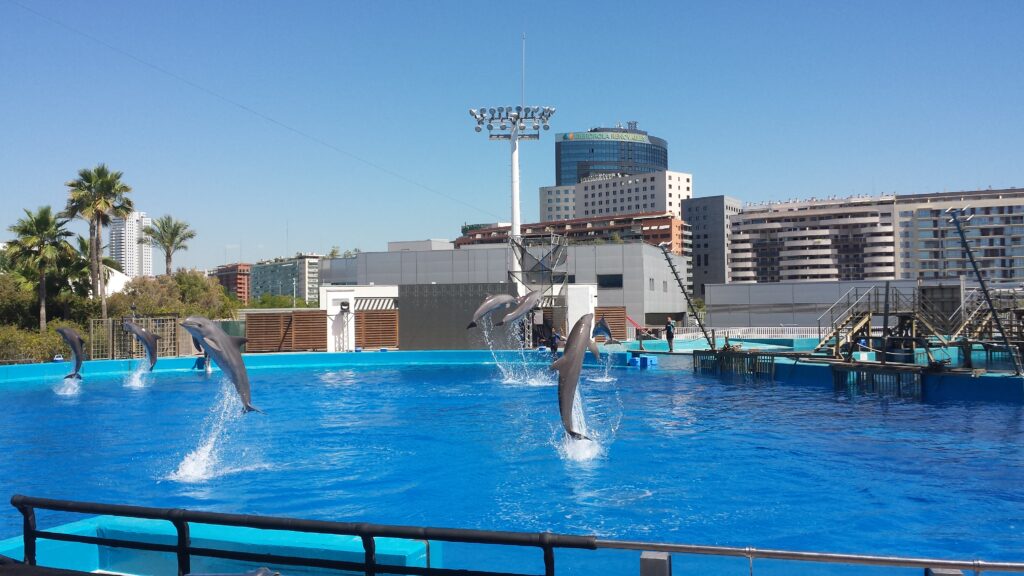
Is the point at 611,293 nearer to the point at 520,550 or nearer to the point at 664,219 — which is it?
the point at 520,550

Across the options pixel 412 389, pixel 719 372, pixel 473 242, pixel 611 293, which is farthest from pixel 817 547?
pixel 473 242

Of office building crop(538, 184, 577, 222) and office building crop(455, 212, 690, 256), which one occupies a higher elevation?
office building crop(538, 184, 577, 222)

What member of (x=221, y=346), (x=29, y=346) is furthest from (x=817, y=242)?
(x=221, y=346)

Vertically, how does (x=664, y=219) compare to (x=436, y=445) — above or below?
above

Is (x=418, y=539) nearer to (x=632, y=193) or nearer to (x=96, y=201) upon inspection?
(x=96, y=201)

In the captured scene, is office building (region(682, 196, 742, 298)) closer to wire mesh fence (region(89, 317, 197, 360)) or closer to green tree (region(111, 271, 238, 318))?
green tree (region(111, 271, 238, 318))

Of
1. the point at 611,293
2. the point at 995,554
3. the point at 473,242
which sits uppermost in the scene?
the point at 473,242

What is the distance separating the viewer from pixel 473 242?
150875 millimetres

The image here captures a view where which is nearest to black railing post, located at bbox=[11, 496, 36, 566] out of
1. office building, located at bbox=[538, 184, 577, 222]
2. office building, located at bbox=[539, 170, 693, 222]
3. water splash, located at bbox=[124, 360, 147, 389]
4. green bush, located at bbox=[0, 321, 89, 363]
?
water splash, located at bbox=[124, 360, 147, 389]

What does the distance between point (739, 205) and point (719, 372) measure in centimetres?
14878

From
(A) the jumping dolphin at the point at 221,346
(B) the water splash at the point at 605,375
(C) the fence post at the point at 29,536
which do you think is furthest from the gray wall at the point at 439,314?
(C) the fence post at the point at 29,536

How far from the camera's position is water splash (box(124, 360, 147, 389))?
1077 inches

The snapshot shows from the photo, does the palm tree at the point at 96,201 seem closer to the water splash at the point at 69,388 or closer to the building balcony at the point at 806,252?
the water splash at the point at 69,388

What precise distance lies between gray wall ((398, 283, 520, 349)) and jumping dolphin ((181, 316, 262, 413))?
2653 centimetres
